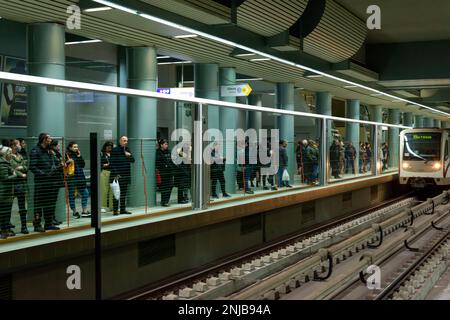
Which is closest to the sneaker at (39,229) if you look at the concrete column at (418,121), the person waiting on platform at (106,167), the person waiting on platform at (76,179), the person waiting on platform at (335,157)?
the person waiting on platform at (76,179)

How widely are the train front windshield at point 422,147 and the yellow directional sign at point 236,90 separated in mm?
9590

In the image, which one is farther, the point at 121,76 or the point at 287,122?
the point at 287,122

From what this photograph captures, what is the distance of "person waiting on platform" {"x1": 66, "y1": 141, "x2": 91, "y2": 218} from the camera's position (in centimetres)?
758

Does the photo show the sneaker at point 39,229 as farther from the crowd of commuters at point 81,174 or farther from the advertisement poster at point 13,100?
the advertisement poster at point 13,100

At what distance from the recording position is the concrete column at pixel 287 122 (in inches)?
559

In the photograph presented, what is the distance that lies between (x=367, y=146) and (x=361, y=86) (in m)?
2.14

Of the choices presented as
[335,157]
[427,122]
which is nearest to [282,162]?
→ [335,157]

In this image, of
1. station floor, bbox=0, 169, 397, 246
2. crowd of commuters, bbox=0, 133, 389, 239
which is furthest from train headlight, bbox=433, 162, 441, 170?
crowd of commuters, bbox=0, 133, 389, 239

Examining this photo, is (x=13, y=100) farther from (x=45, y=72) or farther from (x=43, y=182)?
(x=43, y=182)

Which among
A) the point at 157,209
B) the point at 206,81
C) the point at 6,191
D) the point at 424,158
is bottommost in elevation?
the point at 157,209

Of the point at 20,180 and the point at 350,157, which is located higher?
the point at 20,180

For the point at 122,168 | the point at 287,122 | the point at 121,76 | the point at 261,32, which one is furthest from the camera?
the point at 287,122

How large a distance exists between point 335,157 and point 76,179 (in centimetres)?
1027

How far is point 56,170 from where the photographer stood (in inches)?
287
